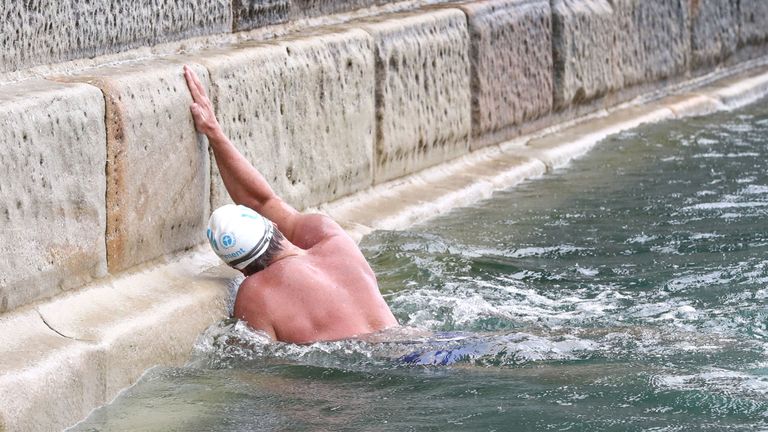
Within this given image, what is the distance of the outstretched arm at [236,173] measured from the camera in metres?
4.96

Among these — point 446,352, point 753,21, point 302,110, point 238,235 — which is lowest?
point 446,352

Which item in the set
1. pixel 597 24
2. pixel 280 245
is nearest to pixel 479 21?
pixel 597 24

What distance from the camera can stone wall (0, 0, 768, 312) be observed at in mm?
4289

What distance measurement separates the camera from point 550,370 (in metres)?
4.23

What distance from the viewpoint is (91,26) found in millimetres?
4820

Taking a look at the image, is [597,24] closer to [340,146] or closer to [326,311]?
[340,146]

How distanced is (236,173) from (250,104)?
400 mm

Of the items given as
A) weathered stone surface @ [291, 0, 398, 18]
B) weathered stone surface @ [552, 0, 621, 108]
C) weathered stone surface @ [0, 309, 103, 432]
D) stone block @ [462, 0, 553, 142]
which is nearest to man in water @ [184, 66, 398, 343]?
weathered stone surface @ [0, 309, 103, 432]

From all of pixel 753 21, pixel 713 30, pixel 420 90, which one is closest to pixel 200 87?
pixel 420 90

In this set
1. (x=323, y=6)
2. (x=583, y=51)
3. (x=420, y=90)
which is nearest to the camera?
(x=323, y=6)

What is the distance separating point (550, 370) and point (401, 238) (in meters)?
1.72

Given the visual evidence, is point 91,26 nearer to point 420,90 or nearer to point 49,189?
point 49,189

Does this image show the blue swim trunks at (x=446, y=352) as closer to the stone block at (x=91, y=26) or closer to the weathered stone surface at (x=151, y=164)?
the weathered stone surface at (x=151, y=164)

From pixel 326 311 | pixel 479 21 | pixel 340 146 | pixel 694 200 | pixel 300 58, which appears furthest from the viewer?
pixel 479 21
